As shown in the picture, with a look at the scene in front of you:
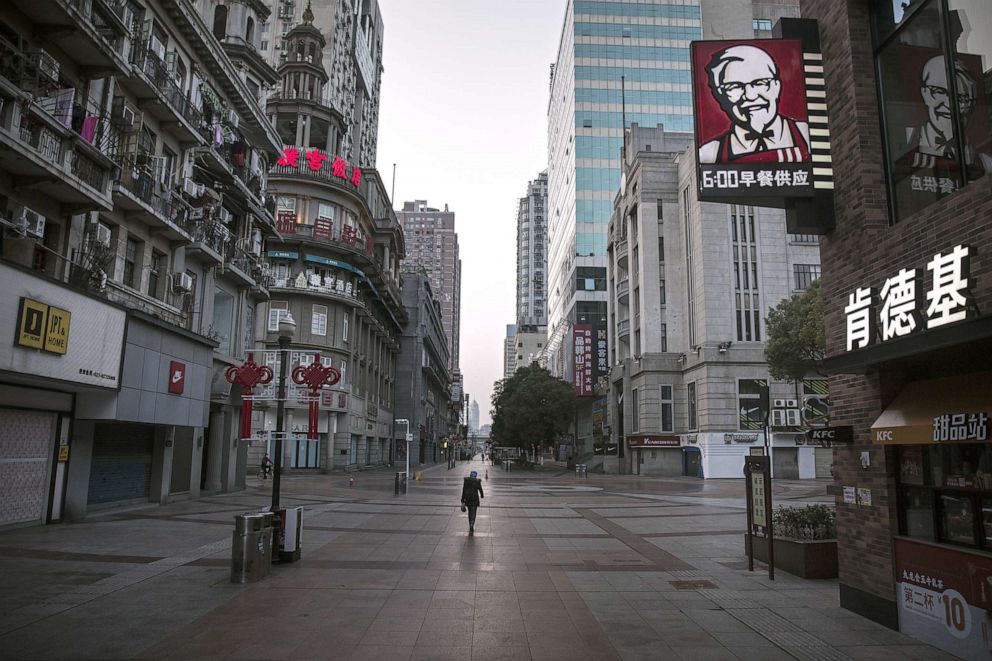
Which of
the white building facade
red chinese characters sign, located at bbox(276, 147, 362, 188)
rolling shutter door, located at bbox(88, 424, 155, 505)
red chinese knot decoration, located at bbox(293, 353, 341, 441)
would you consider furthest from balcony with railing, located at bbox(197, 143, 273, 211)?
the white building facade

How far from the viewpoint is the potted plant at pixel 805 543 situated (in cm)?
1099

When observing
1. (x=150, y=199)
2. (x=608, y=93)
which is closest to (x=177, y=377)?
(x=150, y=199)

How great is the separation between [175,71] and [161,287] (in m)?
8.01

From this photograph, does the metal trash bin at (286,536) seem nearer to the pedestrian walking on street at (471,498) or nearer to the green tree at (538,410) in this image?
the pedestrian walking on street at (471,498)

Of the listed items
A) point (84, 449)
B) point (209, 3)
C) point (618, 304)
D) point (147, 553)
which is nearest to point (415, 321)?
point (618, 304)

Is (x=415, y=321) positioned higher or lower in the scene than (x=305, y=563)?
higher

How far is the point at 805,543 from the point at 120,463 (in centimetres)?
2011

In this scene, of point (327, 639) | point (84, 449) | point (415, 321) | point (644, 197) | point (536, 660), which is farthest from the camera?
point (415, 321)

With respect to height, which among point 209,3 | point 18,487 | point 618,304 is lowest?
point 18,487

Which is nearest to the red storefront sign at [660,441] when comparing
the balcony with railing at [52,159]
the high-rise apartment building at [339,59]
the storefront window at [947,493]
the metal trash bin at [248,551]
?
the high-rise apartment building at [339,59]

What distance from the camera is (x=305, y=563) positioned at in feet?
38.6

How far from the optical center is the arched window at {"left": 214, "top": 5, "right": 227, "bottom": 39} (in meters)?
31.0

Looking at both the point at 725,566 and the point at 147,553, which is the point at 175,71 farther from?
the point at 725,566

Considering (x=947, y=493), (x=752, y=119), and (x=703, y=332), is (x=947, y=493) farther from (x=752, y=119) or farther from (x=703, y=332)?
(x=703, y=332)
